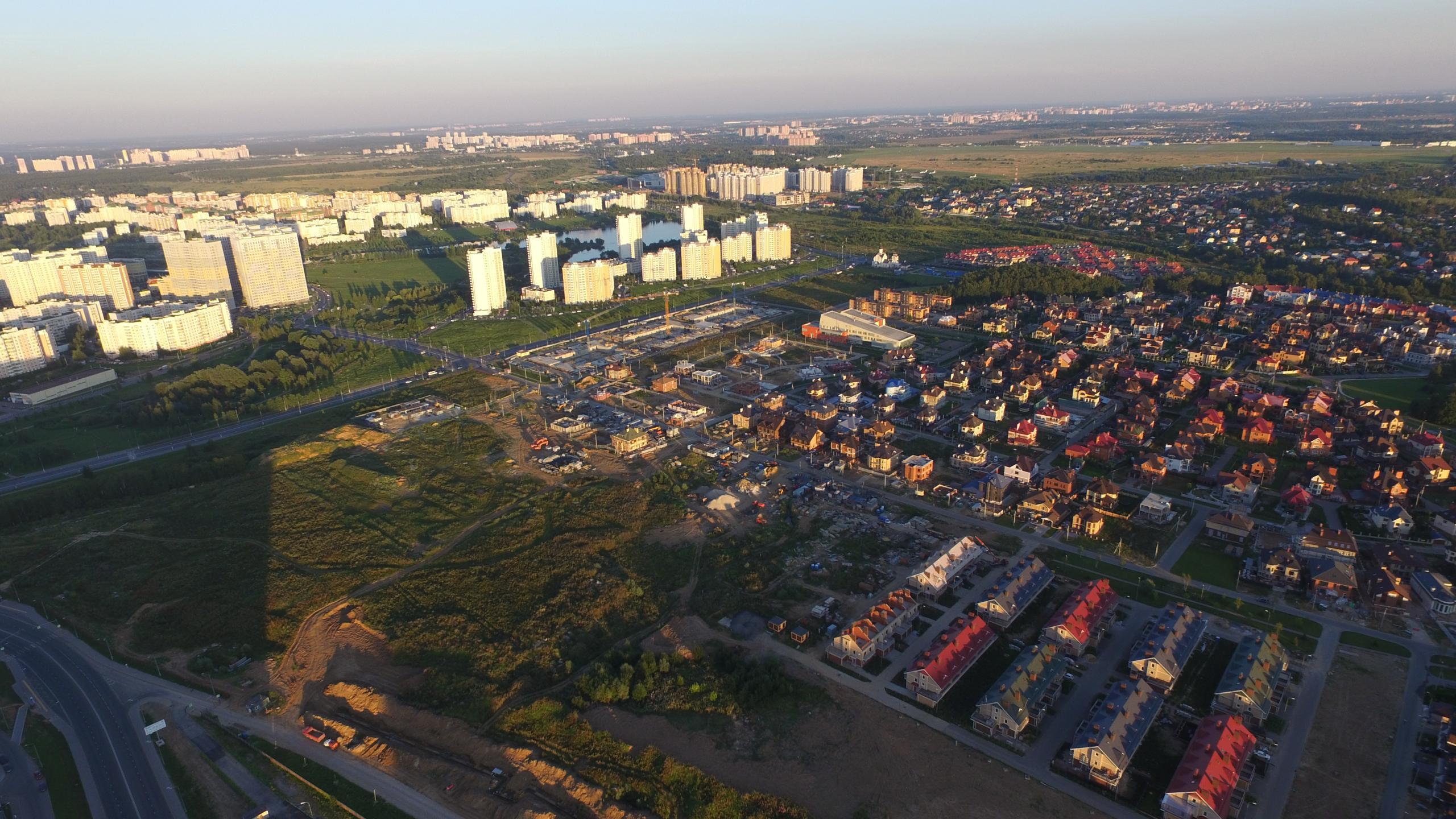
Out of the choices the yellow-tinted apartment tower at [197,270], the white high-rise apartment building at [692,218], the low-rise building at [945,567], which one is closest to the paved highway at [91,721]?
the low-rise building at [945,567]

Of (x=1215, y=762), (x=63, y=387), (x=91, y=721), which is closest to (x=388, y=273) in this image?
(x=63, y=387)

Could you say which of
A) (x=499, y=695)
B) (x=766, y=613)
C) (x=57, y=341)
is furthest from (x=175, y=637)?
(x=57, y=341)

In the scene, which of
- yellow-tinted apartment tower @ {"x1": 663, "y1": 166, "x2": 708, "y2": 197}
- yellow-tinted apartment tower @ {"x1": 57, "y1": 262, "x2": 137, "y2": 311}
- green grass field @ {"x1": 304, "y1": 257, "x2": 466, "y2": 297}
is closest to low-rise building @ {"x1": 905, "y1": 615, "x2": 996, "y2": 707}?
green grass field @ {"x1": 304, "y1": 257, "x2": 466, "y2": 297}

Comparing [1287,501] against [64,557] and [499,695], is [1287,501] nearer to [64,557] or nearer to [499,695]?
[499,695]

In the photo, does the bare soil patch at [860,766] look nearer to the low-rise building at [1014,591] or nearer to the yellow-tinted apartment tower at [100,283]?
the low-rise building at [1014,591]

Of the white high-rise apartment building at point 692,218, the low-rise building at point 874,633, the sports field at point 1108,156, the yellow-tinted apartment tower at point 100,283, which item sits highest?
the sports field at point 1108,156
